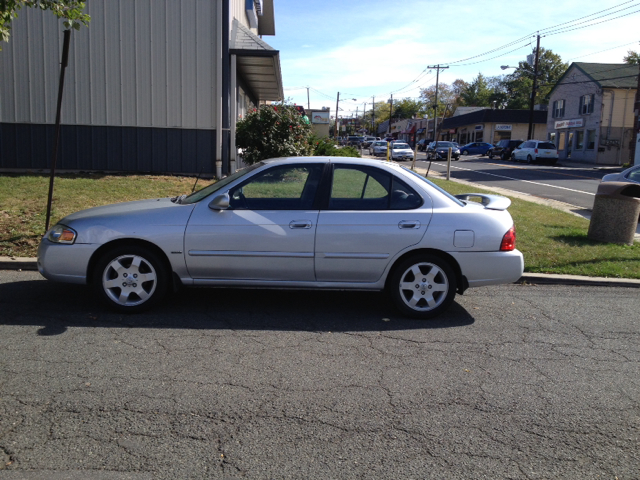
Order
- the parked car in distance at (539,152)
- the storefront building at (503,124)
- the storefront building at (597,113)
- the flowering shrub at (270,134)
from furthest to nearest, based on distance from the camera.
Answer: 1. the storefront building at (503,124)
2. the storefront building at (597,113)
3. the parked car in distance at (539,152)
4. the flowering shrub at (270,134)

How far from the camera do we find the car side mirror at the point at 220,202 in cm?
571

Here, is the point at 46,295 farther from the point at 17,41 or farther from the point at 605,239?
the point at 17,41

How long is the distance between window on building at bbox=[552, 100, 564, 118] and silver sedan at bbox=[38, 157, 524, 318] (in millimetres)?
51949

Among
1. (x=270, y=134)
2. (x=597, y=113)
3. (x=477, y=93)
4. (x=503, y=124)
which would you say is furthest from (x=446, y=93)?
(x=270, y=134)

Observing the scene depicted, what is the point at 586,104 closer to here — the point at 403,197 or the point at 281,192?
the point at 403,197

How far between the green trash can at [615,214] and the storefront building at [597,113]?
38253 mm

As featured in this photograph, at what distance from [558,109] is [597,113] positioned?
7.94m

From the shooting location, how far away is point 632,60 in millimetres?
78375

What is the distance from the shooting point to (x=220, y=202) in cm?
571

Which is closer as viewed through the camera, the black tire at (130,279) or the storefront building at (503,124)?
the black tire at (130,279)

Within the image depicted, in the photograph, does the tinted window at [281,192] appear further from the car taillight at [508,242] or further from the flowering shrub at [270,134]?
the flowering shrub at [270,134]

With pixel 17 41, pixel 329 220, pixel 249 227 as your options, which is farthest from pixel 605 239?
pixel 17 41

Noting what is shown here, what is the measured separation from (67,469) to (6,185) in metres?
10.7

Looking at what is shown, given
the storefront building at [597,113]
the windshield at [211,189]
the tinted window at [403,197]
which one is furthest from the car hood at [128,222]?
the storefront building at [597,113]
